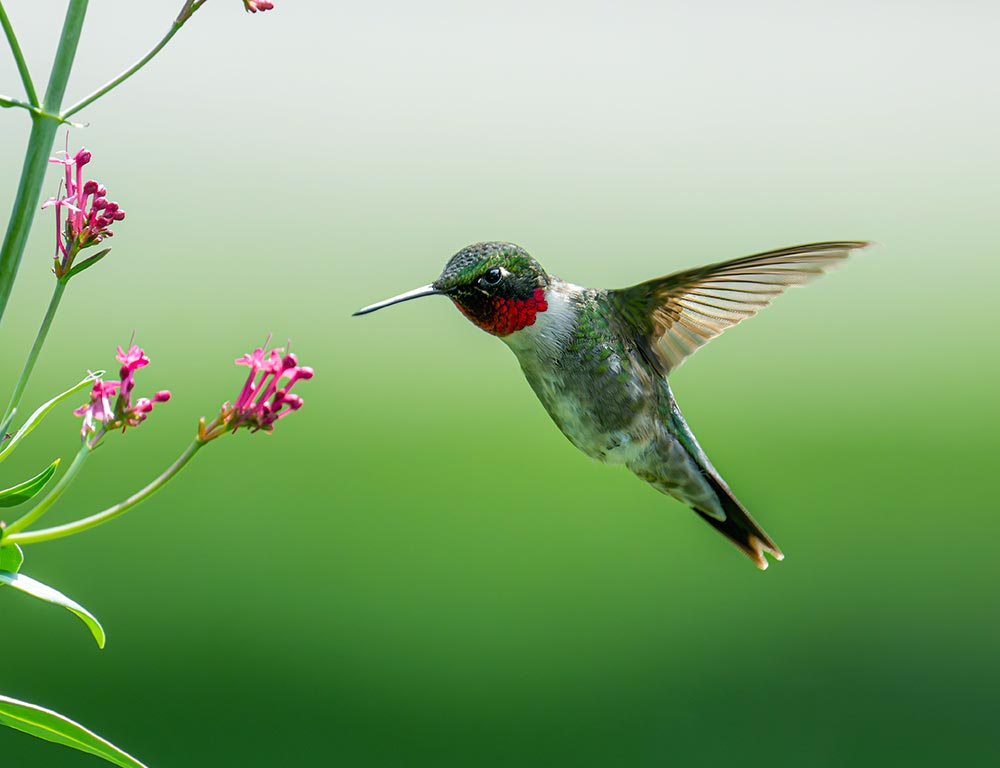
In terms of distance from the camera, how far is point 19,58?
3.38ft

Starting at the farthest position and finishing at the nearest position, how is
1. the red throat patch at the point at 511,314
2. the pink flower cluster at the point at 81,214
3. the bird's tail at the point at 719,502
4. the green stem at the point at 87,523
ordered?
the bird's tail at the point at 719,502, the red throat patch at the point at 511,314, the pink flower cluster at the point at 81,214, the green stem at the point at 87,523

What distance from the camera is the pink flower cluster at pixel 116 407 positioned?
1099 mm

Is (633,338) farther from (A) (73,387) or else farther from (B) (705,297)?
(A) (73,387)

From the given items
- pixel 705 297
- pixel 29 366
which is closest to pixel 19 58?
pixel 29 366

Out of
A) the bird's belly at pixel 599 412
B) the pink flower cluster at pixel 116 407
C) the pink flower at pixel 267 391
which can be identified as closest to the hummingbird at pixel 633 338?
the bird's belly at pixel 599 412

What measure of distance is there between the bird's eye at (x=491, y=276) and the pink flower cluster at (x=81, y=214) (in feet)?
1.89

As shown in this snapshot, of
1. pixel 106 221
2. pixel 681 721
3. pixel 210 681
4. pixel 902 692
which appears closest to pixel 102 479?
pixel 210 681

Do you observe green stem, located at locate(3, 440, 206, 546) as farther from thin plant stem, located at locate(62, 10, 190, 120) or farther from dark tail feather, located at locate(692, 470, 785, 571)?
dark tail feather, located at locate(692, 470, 785, 571)

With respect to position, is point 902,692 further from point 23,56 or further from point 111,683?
point 23,56

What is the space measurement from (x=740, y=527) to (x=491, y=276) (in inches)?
33.4

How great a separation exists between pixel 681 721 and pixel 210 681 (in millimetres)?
2814

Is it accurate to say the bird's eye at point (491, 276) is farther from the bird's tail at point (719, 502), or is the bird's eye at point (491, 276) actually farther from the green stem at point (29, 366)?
the green stem at point (29, 366)

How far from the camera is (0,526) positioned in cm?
102

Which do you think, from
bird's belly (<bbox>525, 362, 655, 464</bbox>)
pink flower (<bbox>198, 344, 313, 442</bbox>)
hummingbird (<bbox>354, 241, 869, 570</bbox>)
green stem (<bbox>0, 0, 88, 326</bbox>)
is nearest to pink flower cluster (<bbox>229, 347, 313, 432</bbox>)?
pink flower (<bbox>198, 344, 313, 442</bbox>)
